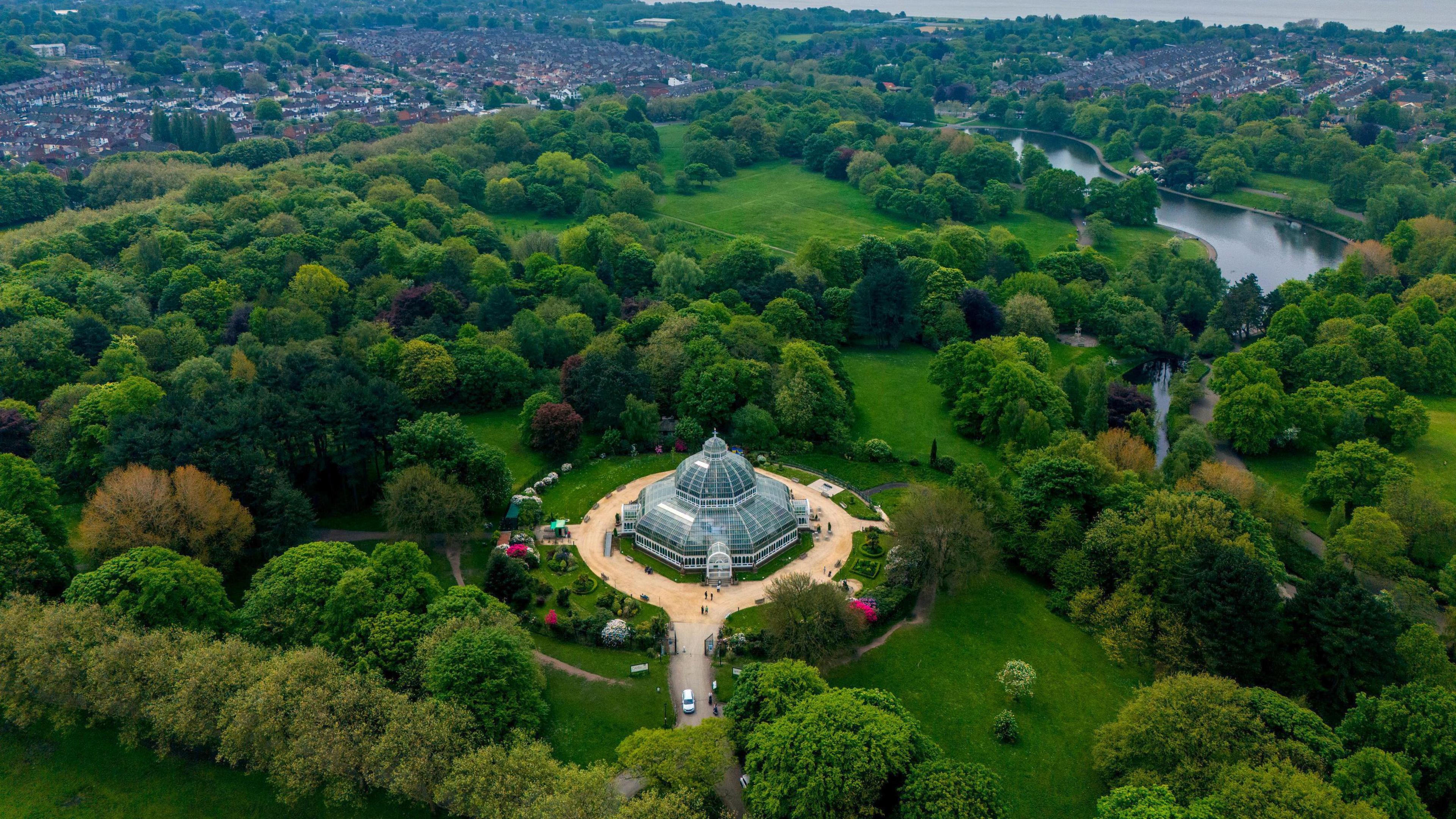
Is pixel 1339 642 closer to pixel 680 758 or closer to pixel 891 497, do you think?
pixel 891 497

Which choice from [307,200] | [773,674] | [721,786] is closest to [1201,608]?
[773,674]

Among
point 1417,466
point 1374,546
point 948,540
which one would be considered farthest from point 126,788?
point 1417,466

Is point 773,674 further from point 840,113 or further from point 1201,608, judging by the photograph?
point 840,113

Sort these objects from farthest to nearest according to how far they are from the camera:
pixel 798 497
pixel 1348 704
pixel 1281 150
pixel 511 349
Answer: pixel 1281 150 < pixel 511 349 < pixel 798 497 < pixel 1348 704

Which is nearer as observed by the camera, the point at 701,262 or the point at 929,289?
the point at 929,289

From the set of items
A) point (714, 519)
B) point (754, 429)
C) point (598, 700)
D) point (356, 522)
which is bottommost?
point (356, 522)

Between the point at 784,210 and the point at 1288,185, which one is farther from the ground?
the point at 1288,185

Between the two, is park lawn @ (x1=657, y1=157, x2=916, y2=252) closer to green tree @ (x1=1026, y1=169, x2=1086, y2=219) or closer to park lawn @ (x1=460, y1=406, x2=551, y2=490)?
green tree @ (x1=1026, y1=169, x2=1086, y2=219)
